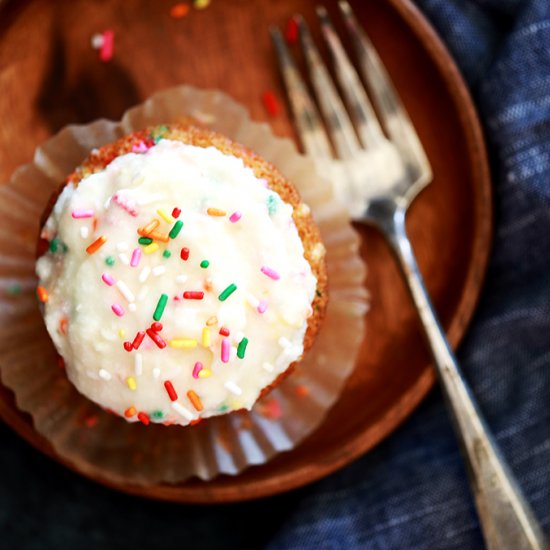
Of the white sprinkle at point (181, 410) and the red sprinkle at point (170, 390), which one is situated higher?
the red sprinkle at point (170, 390)

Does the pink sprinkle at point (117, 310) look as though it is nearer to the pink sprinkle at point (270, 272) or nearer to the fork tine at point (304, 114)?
the pink sprinkle at point (270, 272)

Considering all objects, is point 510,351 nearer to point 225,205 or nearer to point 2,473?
point 225,205

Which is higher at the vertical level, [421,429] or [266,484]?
[266,484]

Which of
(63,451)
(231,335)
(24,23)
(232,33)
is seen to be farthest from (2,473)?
(232,33)

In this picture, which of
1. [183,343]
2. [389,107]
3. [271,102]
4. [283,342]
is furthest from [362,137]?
[183,343]

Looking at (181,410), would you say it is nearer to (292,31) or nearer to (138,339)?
(138,339)

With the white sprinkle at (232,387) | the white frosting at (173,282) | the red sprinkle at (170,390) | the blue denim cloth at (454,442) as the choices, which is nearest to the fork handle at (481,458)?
the blue denim cloth at (454,442)

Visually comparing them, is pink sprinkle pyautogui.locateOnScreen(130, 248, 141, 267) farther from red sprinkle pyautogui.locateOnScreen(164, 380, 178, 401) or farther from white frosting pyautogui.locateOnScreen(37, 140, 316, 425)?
red sprinkle pyautogui.locateOnScreen(164, 380, 178, 401)

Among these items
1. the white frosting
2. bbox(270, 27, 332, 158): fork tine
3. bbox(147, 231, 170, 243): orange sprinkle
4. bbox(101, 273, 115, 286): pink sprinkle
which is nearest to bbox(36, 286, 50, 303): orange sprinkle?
the white frosting
